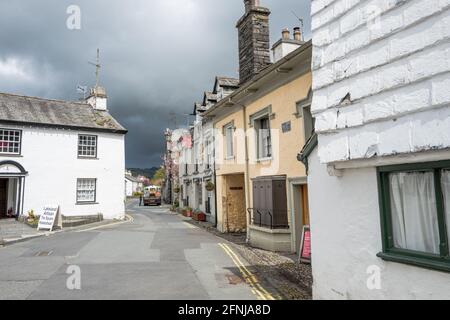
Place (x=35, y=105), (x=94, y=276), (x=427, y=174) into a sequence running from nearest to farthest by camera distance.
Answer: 1. (x=427, y=174)
2. (x=94, y=276)
3. (x=35, y=105)

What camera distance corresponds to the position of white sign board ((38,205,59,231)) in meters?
17.1

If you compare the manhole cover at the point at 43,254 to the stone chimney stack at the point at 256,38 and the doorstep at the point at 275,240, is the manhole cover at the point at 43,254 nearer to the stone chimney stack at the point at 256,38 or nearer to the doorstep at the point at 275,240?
the doorstep at the point at 275,240

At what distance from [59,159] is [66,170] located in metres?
0.84

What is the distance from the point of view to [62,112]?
934 inches

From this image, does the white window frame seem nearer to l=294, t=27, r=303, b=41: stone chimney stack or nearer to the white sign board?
the white sign board

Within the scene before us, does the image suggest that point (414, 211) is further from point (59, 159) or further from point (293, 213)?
point (59, 159)

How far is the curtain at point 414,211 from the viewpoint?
3.72 meters

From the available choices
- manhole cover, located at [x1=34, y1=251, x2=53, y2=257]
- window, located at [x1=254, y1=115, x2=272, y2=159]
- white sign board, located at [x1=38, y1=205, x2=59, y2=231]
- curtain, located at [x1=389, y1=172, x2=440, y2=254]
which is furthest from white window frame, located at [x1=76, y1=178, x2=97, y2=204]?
curtain, located at [x1=389, y1=172, x2=440, y2=254]

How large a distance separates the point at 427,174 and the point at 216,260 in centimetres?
761

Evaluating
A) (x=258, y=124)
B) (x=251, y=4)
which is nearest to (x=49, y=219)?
(x=258, y=124)
